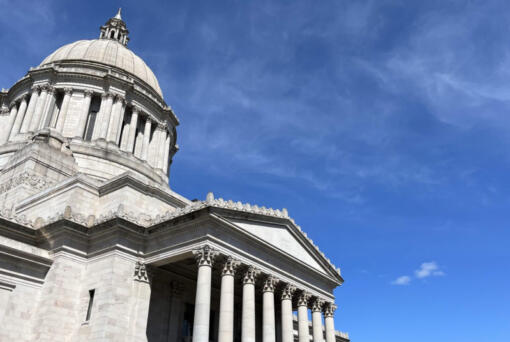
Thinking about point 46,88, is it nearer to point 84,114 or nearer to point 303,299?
point 84,114

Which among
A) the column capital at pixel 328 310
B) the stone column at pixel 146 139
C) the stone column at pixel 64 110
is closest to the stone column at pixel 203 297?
the column capital at pixel 328 310

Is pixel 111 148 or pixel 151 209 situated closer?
pixel 151 209

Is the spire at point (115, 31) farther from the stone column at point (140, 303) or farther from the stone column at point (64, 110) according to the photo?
the stone column at point (140, 303)

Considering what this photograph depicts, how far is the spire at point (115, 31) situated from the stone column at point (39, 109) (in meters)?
16.9

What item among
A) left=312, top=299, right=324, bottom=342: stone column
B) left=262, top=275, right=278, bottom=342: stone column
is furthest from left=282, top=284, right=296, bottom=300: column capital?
left=312, top=299, right=324, bottom=342: stone column

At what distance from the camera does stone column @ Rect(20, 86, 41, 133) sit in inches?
1770

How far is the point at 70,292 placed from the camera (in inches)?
1039

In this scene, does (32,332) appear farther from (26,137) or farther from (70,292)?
(26,137)

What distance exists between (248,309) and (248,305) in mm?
277

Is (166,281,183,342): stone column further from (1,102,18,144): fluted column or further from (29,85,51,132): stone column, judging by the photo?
(1,102,18,144): fluted column

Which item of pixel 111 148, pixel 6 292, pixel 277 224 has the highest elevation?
pixel 111 148

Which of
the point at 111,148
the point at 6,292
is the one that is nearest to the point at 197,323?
the point at 6,292

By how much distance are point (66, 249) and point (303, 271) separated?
52.8 ft

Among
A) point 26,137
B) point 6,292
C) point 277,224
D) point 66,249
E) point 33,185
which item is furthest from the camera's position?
point 26,137
